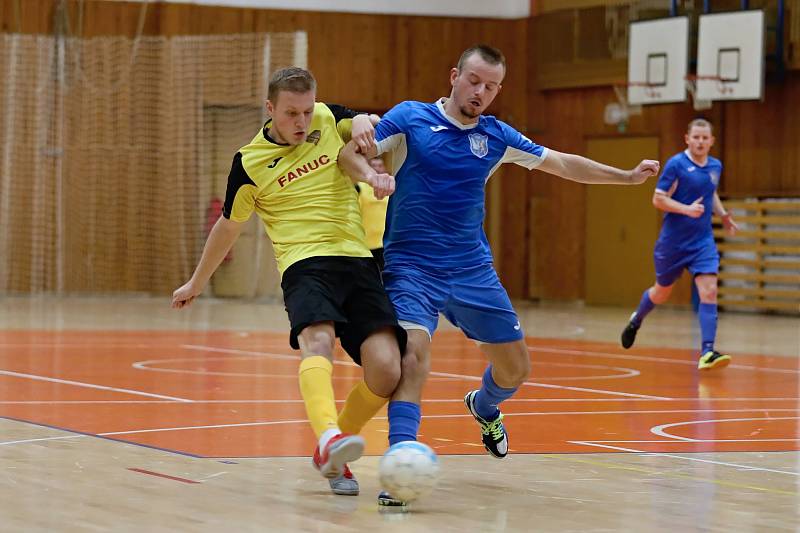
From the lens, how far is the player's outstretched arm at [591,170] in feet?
19.5

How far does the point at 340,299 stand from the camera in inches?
214

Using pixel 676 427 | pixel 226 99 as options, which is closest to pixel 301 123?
pixel 676 427

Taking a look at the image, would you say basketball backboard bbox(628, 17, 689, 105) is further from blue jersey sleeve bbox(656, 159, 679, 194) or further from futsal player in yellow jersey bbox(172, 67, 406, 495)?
futsal player in yellow jersey bbox(172, 67, 406, 495)

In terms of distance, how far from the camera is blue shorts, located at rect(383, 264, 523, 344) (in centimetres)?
562

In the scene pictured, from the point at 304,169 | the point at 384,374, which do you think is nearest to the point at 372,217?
the point at 304,169

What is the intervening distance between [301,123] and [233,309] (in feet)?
46.9

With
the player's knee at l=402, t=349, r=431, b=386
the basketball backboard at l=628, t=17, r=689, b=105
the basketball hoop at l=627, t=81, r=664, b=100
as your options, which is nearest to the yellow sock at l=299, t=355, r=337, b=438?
the player's knee at l=402, t=349, r=431, b=386

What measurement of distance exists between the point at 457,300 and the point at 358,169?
73cm

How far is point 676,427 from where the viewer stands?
7746 millimetres

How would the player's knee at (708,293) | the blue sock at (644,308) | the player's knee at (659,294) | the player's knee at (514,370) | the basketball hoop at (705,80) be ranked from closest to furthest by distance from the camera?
1. the player's knee at (514,370)
2. the player's knee at (708,293)
3. the player's knee at (659,294)
4. the blue sock at (644,308)
5. the basketball hoop at (705,80)

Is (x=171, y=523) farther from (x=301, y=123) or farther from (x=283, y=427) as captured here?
(x=283, y=427)

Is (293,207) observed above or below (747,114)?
below

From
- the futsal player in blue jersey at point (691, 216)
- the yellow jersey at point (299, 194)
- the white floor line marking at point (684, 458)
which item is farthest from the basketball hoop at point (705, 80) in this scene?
the yellow jersey at point (299, 194)

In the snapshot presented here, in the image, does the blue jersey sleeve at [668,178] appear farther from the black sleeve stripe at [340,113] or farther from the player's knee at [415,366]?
the player's knee at [415,366]
